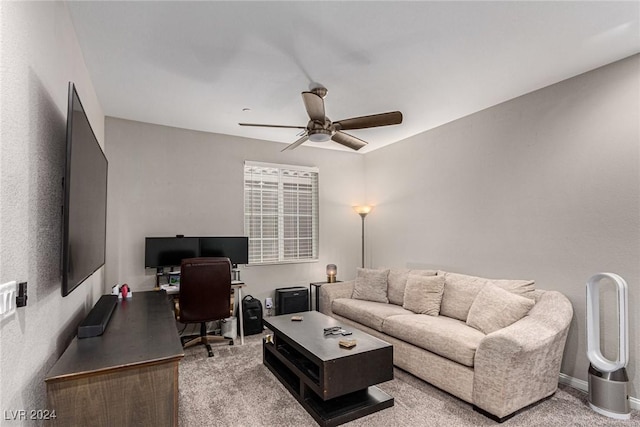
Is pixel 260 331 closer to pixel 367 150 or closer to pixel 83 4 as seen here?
pixel 367 150

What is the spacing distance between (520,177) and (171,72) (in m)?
3.49

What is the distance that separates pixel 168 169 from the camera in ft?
14.4

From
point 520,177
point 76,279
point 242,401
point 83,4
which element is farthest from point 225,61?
point 520,177

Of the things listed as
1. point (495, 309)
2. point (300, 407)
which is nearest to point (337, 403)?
point (300, 407)

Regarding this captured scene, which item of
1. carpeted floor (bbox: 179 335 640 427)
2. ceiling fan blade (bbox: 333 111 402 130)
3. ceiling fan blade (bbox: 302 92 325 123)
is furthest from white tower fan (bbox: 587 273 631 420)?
ceiling fan blade (bbox: 302 92 325 123)

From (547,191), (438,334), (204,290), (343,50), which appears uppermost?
(343,50)

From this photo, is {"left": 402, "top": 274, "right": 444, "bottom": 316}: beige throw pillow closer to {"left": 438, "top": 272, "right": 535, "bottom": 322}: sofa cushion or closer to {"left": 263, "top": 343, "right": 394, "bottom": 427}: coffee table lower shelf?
{"left": 438, "top": 272, "right": 535, "bottom": 322}: sofa cushion

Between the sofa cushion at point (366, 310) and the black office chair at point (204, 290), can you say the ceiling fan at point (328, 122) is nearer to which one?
the black office chair at point (204, 290)

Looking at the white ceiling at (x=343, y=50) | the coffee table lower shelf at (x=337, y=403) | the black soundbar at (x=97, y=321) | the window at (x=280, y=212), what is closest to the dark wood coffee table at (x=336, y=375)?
the coffee table lower shelf at (x=337, y=403)

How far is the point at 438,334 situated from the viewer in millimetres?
2951

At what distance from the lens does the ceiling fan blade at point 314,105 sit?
8.48ft

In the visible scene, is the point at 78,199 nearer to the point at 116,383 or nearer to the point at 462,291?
the point at 116,383

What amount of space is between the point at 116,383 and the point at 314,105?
86.7 inches

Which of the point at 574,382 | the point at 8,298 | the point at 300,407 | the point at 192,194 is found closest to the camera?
the point at 8,298
